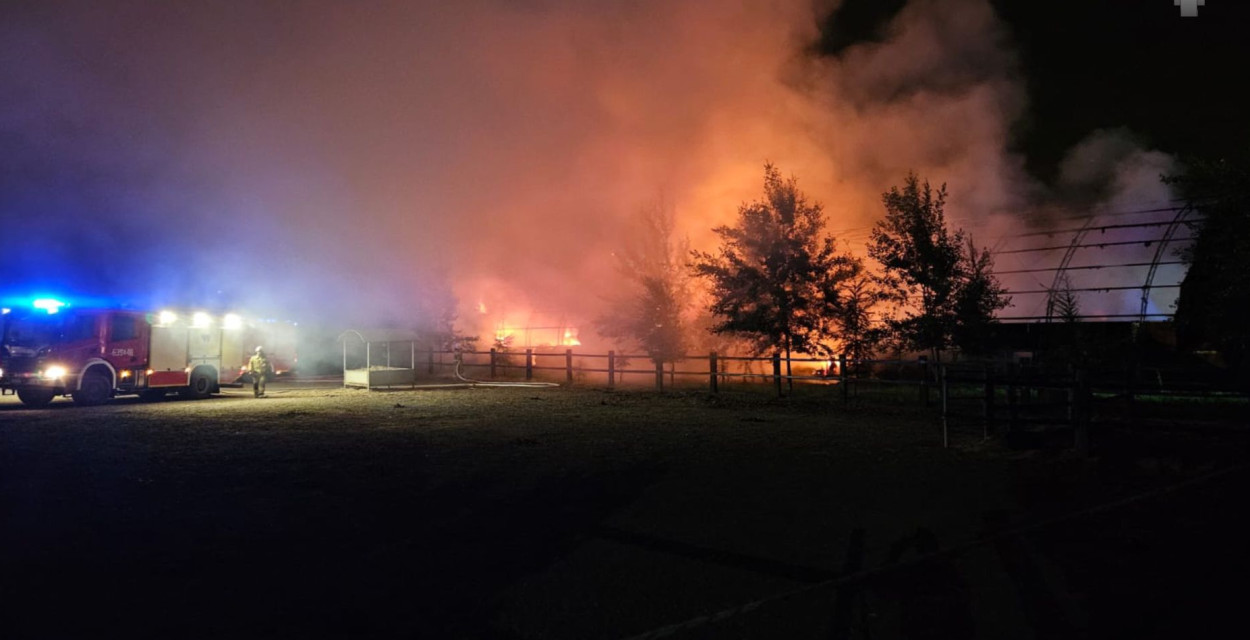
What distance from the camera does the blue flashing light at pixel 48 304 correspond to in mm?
15812

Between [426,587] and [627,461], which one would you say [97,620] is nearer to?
[426,587]

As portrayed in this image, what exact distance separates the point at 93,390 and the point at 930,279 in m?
20.0

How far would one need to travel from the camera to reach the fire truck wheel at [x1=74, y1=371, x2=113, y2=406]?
15.9 metres

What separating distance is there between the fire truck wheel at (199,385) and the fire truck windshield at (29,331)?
11.3 feet

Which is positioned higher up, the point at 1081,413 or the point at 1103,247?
the point at 1103,247

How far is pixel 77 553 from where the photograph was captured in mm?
4785

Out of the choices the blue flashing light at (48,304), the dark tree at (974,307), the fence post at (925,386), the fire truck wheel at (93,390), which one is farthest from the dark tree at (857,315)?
the blue flashing light at (48,304)

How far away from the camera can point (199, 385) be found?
1897cm

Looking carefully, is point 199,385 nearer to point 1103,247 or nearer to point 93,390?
point 93,390

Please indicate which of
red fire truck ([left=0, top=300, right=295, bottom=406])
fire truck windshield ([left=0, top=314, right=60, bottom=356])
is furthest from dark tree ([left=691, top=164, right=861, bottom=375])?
fire truck windshield ([left=0, top=314, right=60, bottom=356])

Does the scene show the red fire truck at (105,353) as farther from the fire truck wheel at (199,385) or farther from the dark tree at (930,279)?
the dark tree at (930,279)

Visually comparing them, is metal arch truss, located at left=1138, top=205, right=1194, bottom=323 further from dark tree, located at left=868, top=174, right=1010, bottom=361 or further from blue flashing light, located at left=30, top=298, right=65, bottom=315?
blue flashing light, located at left=30, top=298, right=65, bottom=315

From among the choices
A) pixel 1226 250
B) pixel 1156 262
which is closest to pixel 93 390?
pixel 1226 250

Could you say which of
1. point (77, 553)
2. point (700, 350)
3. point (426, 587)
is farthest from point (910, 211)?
point (77, 553)
